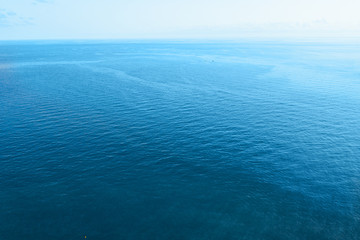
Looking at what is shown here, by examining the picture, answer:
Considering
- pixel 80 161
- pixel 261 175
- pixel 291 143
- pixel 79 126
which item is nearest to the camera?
pixel 261 175

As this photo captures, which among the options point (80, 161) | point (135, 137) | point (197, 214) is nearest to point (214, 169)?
point (197, 214)

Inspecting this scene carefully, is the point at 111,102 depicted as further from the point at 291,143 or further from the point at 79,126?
the point at 291,143

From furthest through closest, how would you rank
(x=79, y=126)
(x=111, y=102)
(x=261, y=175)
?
(x=111, y=102)
(x=79, y=126)
(x=261, y=175)

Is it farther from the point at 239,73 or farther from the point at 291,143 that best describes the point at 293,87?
the point at 291,143

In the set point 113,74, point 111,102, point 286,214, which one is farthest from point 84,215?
point 113,74

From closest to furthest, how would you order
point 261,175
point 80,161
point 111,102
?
point 261,175
point 80,161
point 111,102

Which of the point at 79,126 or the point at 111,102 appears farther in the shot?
the point at 111,102
